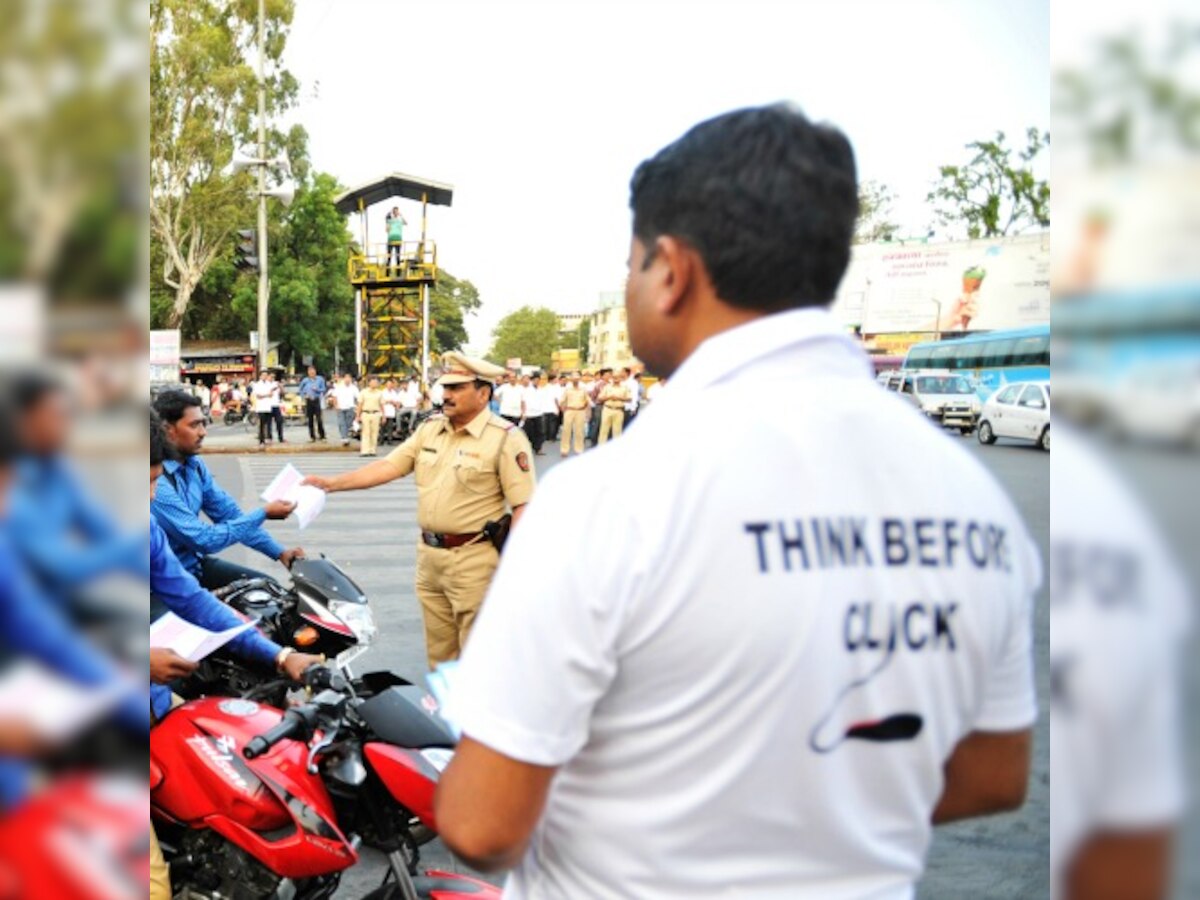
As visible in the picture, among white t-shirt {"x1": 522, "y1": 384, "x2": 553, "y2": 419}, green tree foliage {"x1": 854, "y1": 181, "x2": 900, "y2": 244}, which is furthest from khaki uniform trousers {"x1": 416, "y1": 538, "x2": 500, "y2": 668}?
white t-shirt {"x1": 522, "y1": 384, "x2": 553, "y2": 419}

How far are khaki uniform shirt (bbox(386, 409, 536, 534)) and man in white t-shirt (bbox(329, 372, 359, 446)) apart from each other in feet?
50.8

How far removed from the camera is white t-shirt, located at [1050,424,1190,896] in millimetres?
609

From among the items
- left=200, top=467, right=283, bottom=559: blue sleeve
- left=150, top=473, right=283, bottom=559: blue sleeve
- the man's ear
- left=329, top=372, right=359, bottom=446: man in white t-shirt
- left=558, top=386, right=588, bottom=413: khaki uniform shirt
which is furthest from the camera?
left=329, top=372, right=359, bottom=446: man in white t-shirt

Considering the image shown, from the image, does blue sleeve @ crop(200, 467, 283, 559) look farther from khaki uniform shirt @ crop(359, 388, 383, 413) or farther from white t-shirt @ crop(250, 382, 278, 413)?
white t-shirt @ crop(250, 382, 278, 413)

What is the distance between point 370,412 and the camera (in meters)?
16.9

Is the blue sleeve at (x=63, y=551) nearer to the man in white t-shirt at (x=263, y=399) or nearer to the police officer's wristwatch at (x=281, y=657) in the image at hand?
the police officer's wristwatch at (x=281, y=657)

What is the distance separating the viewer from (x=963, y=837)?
3.54 m

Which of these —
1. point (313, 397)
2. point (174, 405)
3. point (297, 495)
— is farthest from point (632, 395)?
point (174, 405)

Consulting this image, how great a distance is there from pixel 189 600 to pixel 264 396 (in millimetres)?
17868

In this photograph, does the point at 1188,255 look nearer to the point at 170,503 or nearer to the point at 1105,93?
the point at 1105,93

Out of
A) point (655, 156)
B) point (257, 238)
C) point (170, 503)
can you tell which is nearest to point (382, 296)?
point (257, 238)

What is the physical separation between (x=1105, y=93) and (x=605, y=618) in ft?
1.78

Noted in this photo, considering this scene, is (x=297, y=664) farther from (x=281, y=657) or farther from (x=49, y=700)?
(x=49, y=700)

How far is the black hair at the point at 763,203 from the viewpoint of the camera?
981 mm
